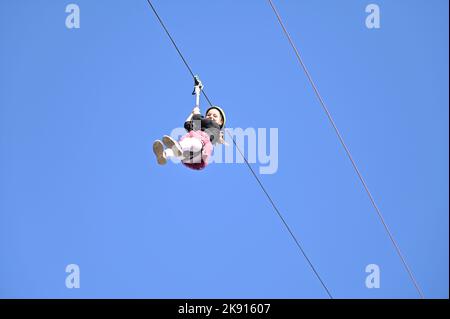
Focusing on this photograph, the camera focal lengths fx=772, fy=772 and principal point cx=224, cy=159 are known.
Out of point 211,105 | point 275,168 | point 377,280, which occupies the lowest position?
point 377,280

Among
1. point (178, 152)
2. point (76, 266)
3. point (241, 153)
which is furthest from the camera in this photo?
point (76, 266)

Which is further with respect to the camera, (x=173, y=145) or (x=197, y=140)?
(x=197, y=140)

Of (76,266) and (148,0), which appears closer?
(148,0)

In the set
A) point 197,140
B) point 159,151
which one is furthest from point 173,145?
point 197,140

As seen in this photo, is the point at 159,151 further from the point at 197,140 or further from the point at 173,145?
the point at 197,140
